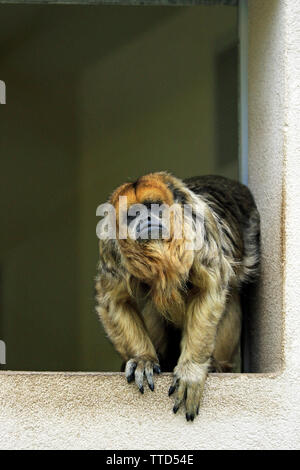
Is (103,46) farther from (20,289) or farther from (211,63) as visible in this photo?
(20,289)

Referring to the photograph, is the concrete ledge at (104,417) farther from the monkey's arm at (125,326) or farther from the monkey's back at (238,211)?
the monkey's back at (238,211)

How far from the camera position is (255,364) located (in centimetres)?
533

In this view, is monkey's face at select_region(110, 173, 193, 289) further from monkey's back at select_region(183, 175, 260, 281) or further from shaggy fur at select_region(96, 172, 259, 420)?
monkey's back at select_region(183, 175, 260, 281)

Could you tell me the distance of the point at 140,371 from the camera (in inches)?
173

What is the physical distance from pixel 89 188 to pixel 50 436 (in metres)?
4.14

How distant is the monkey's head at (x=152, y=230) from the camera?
4.14m

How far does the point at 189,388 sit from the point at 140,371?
0.86ft

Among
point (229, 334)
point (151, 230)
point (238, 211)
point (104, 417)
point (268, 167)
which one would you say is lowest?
point (104, 417)

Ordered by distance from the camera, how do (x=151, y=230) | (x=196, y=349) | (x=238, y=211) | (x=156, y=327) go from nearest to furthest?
1. (x=151, y=230)
2. (x=196, y=349)
3. (x=156, y=327)
4. (x=238, y=211)

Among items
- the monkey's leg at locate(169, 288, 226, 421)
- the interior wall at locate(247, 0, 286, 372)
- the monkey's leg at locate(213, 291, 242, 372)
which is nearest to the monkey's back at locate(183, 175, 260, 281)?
the interior wall at locate(247, 0, 286, 372)

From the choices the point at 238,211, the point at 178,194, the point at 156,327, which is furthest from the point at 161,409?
the point at 238,211

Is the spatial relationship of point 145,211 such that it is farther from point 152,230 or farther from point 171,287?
point 171,287

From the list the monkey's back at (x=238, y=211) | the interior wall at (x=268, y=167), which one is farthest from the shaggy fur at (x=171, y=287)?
the interior wall at (x=268, y=167)

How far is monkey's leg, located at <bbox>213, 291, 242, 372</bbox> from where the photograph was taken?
5160 mm
